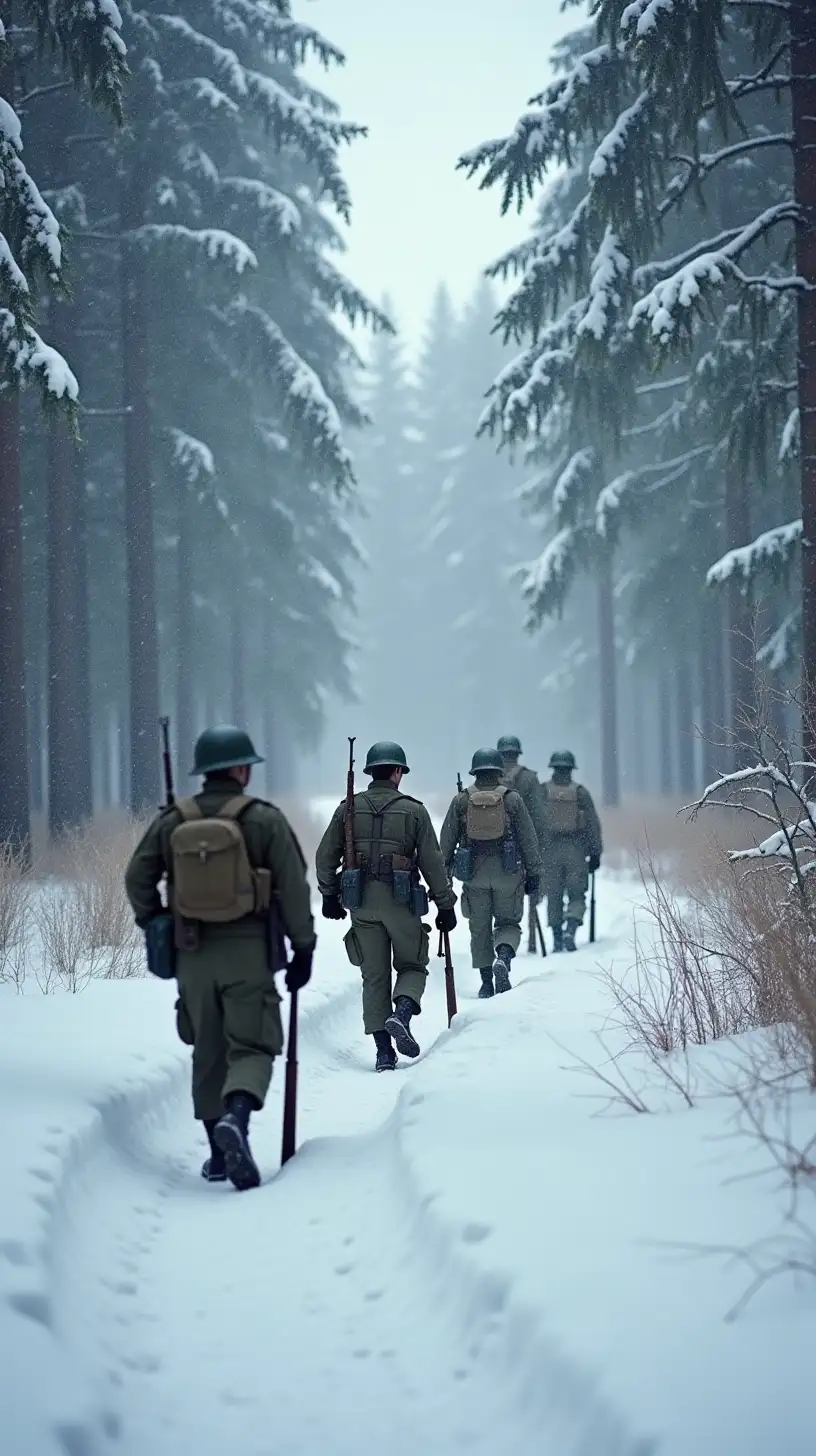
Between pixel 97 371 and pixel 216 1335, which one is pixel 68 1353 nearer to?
pixel 216 1335

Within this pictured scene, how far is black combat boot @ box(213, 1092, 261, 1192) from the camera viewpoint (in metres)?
5.00

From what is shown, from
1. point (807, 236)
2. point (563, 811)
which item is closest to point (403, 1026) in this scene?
point (563, 811)

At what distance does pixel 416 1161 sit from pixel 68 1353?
175cm

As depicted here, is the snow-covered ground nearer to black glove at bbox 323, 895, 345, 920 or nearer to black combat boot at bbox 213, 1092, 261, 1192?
black combat boot at bbox 213, 1092, 261, 1192

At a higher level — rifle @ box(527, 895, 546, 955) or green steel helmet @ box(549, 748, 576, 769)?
green steel helmet @ box(549, 748, 576, 769)

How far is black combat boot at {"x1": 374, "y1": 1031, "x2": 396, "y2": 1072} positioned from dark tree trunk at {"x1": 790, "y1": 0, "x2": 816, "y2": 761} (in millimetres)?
3899

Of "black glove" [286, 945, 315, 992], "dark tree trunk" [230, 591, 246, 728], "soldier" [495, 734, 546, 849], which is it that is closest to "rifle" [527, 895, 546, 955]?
"soldier" [495, 734, 546, 849]

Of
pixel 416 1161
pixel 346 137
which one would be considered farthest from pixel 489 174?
pixel 416 1161

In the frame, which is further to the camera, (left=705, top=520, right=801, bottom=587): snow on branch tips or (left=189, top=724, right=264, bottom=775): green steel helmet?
(left=705, top=520, right=801, bottom=587): snow on branch tips

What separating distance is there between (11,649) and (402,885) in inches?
256

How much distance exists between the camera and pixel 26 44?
1606 centimetres

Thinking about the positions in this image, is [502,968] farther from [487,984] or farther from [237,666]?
[237,666]

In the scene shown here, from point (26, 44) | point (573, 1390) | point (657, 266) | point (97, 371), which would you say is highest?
point (26, 44)

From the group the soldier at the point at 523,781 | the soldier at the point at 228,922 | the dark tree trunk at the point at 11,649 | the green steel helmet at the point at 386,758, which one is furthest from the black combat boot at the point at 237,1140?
the dark tree trunk at the point at 11,649
